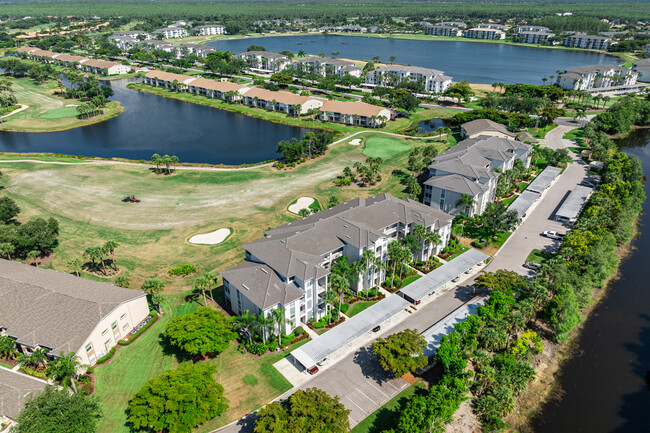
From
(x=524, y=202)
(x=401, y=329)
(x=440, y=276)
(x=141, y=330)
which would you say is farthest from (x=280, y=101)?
(x=401, y=329)

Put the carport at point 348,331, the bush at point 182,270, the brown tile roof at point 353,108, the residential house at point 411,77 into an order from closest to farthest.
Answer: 1. the carport at point 348,331
2. the bush at point 182,270
3. the brown tile roof at point 353,108
4. the residential house at point 411,77

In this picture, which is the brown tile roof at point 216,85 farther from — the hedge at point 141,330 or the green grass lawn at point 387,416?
the green grass lawn at point 387,416

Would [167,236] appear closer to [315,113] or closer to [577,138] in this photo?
[315,113]

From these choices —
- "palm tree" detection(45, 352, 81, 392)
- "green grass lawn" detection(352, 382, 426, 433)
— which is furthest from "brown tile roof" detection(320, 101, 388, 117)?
"palm tree" detection(45, 352, 81, 392)

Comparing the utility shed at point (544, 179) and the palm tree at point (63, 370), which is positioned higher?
the palm tree at point (63, 370)

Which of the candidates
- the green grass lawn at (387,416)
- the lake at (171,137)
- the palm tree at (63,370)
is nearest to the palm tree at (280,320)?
the green grass lawn at (387,416)

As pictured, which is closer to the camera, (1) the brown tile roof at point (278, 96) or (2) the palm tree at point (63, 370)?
(2) the palm tree at point (63, 370)

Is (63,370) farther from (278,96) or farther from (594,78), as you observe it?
(594,78)
